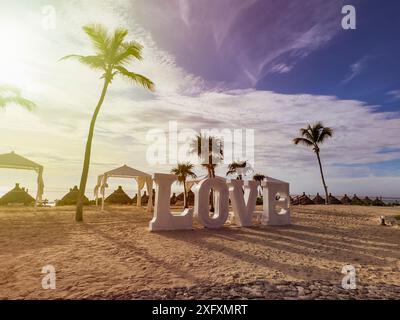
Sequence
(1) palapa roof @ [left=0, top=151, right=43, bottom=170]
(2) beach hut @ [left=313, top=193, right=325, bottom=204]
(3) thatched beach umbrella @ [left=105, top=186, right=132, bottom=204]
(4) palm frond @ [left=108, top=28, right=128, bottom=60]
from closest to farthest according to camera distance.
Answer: (4) palm frond @ [left=108, top=28, right=128, bottom=60] < (1) palapa roof @ [left=0, top=151, right=43, bottom=170] < (3) thatched beach umbrella @ [left=105, top=186, right=132, bottom=204] < (2) beach hut @ [left=313, top=193, right=325, bottom=204]

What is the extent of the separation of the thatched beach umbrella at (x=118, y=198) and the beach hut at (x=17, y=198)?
6.82m

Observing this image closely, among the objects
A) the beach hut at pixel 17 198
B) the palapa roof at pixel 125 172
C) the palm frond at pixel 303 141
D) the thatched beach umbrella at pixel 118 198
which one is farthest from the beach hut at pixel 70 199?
the palm frond at pixel 303 141

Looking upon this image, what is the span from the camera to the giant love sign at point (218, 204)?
33.7 feet

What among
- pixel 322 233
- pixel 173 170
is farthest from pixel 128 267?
pixel 173 170

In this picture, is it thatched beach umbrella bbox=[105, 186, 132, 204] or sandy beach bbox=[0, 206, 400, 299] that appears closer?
sandy beach bbox=[0, 206, 400, 299]

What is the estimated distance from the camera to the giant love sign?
10266 mm

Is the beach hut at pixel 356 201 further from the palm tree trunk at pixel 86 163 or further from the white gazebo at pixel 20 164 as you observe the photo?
the white gazebo at pixel 20 164

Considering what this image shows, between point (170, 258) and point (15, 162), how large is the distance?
16.4 m

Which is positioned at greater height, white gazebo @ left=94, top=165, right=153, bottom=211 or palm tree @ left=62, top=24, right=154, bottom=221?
palm tree @ left=62, top=24, right=154, bottom=221

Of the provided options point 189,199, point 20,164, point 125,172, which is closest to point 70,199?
point 20,164

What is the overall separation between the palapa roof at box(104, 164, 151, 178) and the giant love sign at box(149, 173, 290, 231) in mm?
8802

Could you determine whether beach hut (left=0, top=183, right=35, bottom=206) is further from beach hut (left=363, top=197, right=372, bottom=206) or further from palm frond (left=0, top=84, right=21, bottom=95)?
beach hut (left=363, top=197, right=372, bottom=206)

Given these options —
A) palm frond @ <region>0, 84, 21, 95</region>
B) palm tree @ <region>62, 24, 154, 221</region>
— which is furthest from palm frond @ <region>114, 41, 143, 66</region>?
palm frond @ <region>0, 84, 21, 95</region>

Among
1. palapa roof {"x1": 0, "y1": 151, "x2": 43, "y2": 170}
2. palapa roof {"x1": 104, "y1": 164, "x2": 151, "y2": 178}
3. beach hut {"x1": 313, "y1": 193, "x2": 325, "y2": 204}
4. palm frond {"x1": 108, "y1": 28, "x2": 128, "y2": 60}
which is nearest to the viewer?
palm frond {"x1": 108, "y1": 28, "x2": 128, "y2": 60}
